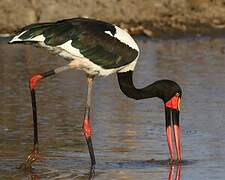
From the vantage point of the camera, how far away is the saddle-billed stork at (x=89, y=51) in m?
11.2

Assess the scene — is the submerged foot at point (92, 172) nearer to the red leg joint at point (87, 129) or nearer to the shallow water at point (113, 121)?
the shallow water at point (113, 121)

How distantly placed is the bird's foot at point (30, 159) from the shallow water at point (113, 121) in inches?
2.8

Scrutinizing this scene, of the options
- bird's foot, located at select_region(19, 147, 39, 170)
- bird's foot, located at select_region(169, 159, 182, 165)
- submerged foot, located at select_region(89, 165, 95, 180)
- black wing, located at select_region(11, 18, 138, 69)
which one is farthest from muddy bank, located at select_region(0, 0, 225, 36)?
submerged foot, located at select_region(89, 165, 95, 180)

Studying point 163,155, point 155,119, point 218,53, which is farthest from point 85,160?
point 218,53

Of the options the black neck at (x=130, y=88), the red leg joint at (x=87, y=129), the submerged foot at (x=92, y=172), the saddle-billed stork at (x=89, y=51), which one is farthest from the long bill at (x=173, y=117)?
the submerged foot at (x=92, y=172)

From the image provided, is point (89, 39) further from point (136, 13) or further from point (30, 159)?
point (136, 13)

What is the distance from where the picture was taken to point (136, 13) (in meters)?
23.8

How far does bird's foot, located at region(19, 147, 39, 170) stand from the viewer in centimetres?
1092

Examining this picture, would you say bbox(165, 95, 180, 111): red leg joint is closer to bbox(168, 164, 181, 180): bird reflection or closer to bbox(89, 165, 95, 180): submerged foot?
bbox(168, 164, 181, 180): bird reflection

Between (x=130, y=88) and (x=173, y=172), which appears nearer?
(x=173, y=172)

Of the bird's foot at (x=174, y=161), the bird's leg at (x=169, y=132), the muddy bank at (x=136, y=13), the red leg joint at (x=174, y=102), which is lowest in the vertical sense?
the muddy bank at (x=136, y=13)

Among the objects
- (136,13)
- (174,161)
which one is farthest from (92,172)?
(136,13)

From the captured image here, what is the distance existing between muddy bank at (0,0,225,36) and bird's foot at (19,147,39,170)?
37.5 feet

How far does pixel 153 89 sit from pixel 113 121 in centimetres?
174
